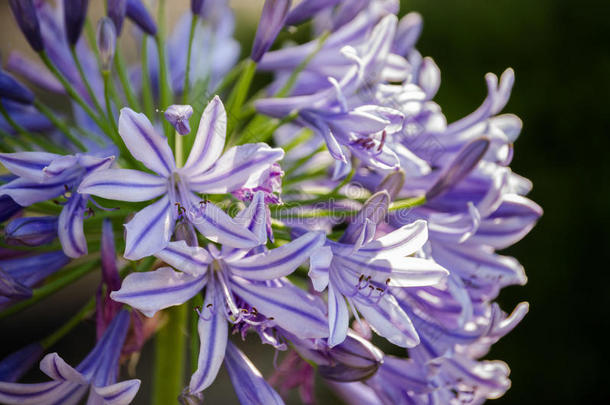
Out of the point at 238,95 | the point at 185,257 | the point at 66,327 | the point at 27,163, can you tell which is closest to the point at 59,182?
the point at 27,163

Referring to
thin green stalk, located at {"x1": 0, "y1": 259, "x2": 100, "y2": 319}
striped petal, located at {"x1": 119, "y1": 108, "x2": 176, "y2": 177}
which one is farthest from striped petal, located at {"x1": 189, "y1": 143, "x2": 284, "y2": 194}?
thin green stalk, located at {"x1": 0, "y1": 259, "x2": 100, "y2": 319}

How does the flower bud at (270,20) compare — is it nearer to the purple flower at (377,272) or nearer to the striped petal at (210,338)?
the purple flower at (377,272)

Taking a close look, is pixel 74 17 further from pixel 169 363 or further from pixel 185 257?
pixel 169 363

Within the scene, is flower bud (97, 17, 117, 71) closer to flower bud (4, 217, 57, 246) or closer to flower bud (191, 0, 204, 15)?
flower bud (191, 0, 204, 15)

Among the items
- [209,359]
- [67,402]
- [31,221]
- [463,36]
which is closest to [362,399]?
[209,359]

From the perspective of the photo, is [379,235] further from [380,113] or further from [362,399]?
[362,399]

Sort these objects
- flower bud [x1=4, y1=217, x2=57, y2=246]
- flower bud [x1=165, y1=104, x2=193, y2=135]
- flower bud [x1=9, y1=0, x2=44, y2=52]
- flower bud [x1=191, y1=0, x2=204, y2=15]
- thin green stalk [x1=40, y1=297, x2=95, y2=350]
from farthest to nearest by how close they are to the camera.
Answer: flower bud [x1=191, y1=0, x2=204, y2=15] < flower bud [x1=9, y1=0, x2=44, y2=52] < thin green stalk [x1=40, y1=297, x2=95, y2=350] < flower bud [x1=4, y1=217, x2=57, y2=246] < flower bud [x1=165, y1=104, x2=193, y2=135]

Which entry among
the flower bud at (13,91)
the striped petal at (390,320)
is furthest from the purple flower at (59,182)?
the striped petal at (390,320)
